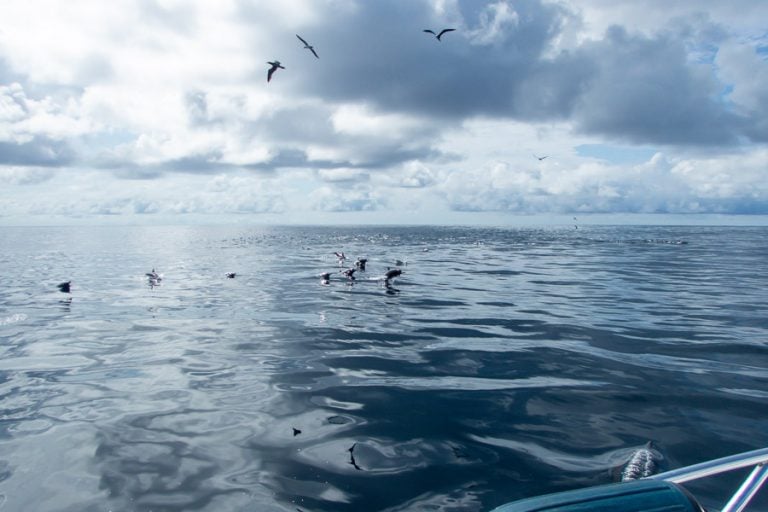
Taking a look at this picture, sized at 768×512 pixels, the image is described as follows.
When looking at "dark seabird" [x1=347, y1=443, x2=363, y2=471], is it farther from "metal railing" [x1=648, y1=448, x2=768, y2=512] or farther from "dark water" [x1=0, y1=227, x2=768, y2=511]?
"metal railing" [x1=648, y1=448, x2=768, y2=512]

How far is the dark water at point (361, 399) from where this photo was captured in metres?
6.48

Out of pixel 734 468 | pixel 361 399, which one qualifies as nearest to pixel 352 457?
pixel 361 399

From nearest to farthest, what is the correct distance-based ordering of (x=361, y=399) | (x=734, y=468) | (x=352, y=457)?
1. (x=734, y=468)
2. (x=352, y=457)
3. (x=361, y=399)

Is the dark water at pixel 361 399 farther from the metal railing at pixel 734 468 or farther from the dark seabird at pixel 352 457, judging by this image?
the metal railing at pixel 734 468

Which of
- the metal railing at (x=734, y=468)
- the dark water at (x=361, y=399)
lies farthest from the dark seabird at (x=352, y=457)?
the metal railing at (x=734, y=468)

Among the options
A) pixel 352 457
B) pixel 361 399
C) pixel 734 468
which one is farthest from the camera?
pixel 361 399

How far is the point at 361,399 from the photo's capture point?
9492mm

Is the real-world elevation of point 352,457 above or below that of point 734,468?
below

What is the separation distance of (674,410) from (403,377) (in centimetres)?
535

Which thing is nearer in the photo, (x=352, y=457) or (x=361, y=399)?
(x=352, y=457)

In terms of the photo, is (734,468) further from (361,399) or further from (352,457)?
(361,399)

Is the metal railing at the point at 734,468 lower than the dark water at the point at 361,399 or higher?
higher

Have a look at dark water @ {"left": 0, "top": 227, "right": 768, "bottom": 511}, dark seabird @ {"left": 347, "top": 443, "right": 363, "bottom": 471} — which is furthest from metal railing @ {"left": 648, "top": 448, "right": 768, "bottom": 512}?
dark seabird @ {"left": 347, "top": 443, "right": 363, "bottom": 471}

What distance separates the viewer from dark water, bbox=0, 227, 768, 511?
6.48m
